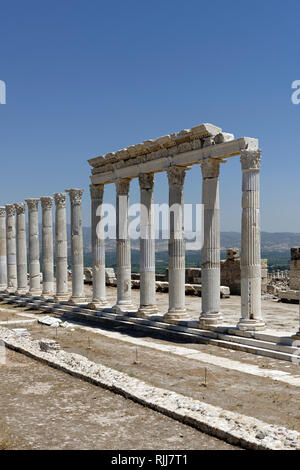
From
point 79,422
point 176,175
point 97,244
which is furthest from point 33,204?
point 79,422

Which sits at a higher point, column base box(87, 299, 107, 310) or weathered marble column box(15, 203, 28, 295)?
weathered marble column box(15, 203, 28, 295)

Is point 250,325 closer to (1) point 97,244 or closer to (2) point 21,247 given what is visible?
(1) point 97,244

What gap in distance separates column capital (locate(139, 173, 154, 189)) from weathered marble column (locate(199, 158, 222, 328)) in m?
4.02

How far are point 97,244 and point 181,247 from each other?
697 cm

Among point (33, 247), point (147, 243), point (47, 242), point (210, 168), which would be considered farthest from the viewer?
point (33, 247)

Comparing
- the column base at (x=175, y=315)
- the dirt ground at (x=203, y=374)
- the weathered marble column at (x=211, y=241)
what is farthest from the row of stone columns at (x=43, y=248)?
the weathered marble column at (x=211, y=241)

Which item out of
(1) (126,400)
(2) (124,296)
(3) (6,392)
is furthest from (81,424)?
(2) (124,296)

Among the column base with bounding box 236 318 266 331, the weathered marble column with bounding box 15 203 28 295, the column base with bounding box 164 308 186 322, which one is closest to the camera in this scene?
the column base with bounding box 236 318 266 331

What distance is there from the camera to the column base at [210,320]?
20.1 meters

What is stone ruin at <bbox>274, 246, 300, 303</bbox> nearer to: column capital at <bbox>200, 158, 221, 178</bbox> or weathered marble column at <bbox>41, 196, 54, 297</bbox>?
column capital at <bbox>200, 158, 221, 178</bbox>

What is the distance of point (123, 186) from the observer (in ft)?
84.6

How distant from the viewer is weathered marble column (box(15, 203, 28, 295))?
36.8 m

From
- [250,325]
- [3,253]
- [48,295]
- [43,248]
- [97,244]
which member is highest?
[97,244]

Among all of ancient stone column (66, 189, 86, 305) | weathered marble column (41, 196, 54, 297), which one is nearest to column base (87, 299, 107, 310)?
ancient stone column (66, 189, 86, 305)
